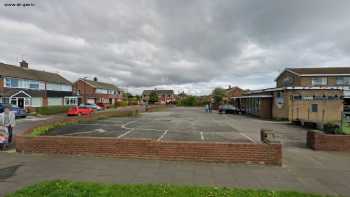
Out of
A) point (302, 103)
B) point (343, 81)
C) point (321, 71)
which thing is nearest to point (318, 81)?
point (321, 71)

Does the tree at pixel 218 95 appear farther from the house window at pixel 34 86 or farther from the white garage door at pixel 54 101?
the house window at pixel 34 86

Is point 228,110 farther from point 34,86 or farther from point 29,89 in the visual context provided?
point 34,86

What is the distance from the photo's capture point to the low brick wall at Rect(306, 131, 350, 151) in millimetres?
8359

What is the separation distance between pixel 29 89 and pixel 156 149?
114 feet

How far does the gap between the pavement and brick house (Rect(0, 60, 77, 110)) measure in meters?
27.6

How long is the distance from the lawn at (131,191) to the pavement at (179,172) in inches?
17.4

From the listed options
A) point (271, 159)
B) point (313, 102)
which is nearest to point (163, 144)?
point (271, 159)

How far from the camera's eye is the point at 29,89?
3219 cm

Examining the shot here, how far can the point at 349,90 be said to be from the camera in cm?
2945

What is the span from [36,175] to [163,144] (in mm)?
3661

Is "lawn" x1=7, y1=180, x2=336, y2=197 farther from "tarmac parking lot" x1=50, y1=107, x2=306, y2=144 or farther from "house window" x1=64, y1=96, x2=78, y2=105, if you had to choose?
"house window" x1=64, y1=96, x2=78, y2=105

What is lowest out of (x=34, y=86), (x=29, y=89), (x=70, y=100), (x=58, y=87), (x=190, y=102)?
(x=190, y=102)

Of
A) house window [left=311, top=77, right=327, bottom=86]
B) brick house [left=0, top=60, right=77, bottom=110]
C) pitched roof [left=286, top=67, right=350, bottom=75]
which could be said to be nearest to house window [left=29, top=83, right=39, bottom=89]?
brick house [left=0, top=60, right=77, bottom=110]

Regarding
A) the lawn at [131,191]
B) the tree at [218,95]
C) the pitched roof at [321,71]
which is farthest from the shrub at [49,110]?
the pitched roof at [321,71]
